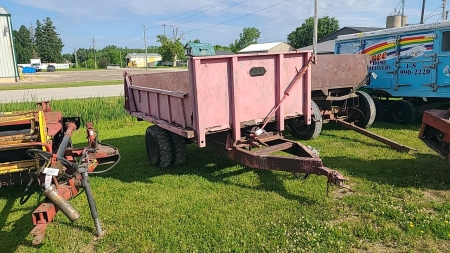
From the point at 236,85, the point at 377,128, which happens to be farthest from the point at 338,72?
the point at 236,85

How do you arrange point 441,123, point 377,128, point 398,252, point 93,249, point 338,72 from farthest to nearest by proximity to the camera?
point 377,128, point 338,72, point 441,123, point 93,249, point 398,252

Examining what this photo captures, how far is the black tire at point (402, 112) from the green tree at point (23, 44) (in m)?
85.1

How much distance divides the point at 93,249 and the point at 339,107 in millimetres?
6622

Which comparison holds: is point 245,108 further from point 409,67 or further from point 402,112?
point 402,112

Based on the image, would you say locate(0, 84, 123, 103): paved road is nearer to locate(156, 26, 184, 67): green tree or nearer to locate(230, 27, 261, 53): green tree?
locate(156, 26, 184, 67): green tree

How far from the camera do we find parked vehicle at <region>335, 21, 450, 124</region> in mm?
8273

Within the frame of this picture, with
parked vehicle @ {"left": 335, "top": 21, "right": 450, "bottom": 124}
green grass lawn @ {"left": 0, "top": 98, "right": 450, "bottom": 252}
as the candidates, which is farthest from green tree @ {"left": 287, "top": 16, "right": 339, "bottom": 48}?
green grass lawn @ {"left": 0, "top": 98, "right": 450, "bottom": 252}

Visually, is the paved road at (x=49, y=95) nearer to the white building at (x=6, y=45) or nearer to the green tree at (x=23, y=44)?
the white building at (x=6, y=45)

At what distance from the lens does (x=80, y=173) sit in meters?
3.66

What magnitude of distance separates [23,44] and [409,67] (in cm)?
10118

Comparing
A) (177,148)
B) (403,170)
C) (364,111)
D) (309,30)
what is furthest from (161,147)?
(309,30)

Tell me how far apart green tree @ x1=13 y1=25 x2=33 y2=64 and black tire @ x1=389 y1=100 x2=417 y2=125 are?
85.1 meters

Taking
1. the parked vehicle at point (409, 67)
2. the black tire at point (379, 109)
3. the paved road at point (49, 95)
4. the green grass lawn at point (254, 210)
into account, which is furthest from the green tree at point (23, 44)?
the green grass lawn at point (254, 210)

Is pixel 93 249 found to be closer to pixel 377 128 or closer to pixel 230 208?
pixel 230 208
